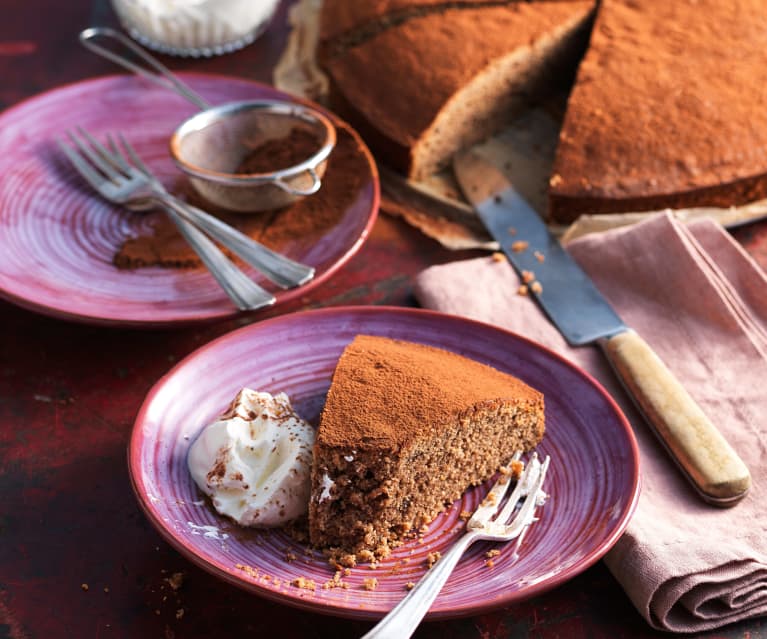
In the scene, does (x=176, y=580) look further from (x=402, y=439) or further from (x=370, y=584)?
(x=402, y=439)

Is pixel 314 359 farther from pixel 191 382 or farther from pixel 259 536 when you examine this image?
pixel 259 536

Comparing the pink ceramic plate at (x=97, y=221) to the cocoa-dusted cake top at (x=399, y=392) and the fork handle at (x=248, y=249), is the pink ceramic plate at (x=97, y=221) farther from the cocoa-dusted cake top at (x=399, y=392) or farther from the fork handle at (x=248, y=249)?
the cocoa-dusted cake top at (x=399, y=392)

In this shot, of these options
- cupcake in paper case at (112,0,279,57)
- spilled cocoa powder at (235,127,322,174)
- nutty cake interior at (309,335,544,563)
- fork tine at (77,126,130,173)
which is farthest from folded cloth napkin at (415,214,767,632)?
cupcake in paper case at (112,0,279,57)

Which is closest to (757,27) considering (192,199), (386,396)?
(192,199)

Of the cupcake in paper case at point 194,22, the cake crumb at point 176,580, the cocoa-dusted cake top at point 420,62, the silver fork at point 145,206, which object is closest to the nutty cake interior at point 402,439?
the cake crumb at point 176,580

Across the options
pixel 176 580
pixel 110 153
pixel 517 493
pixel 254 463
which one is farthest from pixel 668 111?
pixel 176 580
